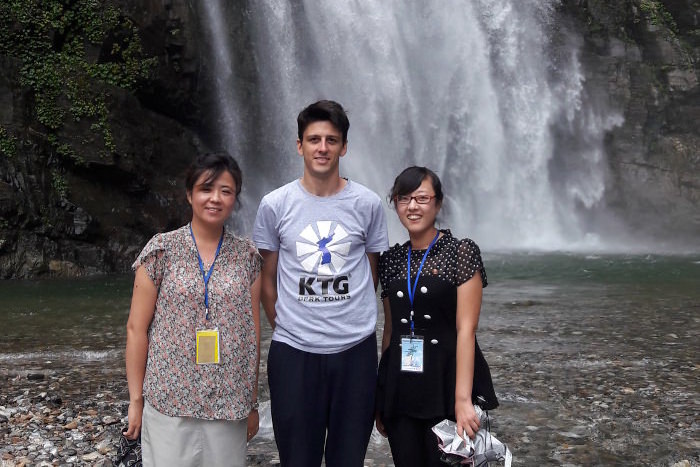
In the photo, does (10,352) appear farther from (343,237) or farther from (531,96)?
(531,96)

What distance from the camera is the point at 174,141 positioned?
1919 cm

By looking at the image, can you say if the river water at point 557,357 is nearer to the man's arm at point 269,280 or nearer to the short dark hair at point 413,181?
the man's arm at point 269,280

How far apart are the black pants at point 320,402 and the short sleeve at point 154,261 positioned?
613 millimetres

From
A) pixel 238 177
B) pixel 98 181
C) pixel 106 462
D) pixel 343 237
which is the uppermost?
pixel 98 181

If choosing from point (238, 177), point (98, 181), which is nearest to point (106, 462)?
point (238, 177)

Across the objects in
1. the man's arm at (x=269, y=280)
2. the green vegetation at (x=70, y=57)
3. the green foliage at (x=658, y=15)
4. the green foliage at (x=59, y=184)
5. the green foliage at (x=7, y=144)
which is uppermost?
the green foliage at (x=658, y=15)

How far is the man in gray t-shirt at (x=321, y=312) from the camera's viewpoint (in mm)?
3049

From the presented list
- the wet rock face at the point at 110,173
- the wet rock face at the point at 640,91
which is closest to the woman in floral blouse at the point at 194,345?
the wet rock face at the point at 110,173

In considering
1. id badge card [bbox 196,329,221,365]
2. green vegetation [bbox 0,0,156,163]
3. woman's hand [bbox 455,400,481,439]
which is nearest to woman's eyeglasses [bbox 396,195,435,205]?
woman's hand [bbox 455,400,481,439]

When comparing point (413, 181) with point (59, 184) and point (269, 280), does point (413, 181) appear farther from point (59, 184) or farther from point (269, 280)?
point (59, 184)

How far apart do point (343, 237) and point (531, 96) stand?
79.5 ft

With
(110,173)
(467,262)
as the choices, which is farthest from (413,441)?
(110,173)

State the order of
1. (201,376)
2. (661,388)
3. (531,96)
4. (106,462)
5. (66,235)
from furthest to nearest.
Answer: (531,96) → (66,235) → (661,388) → (106,462) → (201,376)

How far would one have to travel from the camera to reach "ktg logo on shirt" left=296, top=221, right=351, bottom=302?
3.05m
